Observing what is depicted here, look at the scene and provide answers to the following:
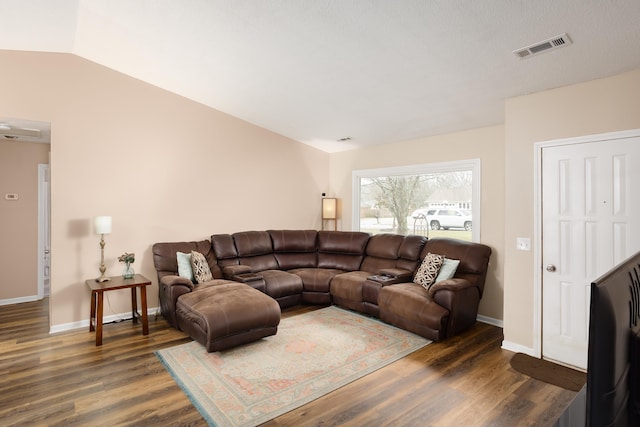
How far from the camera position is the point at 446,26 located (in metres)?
2.47

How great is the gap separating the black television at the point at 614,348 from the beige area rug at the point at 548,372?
2617mm

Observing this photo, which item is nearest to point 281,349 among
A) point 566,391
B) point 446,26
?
point 566,391

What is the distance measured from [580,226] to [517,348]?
130 centimetres

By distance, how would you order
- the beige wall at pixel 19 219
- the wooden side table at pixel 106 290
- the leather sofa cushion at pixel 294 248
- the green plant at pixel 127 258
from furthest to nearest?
the leather sofa cushion at pixel 294 248 → the beige wall at pixel 19 219 → the green plant at pixel 127 258 → the wooden side table at pixel 106 290

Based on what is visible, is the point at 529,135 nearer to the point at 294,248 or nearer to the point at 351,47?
the point at 351,47

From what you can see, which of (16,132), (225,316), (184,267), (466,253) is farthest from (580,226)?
(16,132)

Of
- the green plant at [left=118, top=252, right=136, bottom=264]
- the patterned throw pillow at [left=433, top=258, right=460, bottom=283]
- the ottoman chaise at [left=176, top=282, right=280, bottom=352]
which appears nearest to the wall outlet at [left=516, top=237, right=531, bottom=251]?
the patterned throw pillow at [left=433, top=258, right=460, bottom=283]

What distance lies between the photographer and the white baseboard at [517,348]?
321 cm

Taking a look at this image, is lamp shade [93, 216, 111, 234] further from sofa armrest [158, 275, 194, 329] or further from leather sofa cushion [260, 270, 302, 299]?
leather sofa cushion [260, 270, 302, 299]

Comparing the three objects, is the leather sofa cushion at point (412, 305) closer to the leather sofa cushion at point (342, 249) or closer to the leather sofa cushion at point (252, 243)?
the leather sofa cushion at point (342, 249)

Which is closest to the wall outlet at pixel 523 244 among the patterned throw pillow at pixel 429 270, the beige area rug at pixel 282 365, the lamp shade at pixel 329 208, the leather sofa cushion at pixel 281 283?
the patterned throw pillow at pixel 429 270

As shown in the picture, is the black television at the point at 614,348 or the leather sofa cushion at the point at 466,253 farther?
the leather sofa cushion at the point at 466,253

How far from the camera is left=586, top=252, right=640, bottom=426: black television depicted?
51 centimetres

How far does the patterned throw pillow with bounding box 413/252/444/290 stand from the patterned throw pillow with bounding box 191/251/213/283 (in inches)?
103
